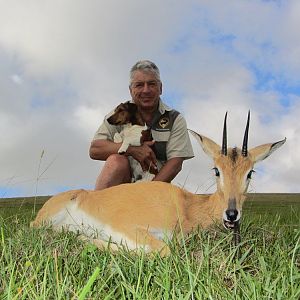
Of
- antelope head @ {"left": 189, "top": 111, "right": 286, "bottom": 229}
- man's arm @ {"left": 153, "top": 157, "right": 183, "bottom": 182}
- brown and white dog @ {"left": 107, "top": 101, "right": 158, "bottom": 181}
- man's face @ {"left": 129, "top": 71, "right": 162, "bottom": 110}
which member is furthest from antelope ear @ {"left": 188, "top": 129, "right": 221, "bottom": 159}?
man's face @ {"left": 129, "top": 71, "right": 162, "bottom": 110}

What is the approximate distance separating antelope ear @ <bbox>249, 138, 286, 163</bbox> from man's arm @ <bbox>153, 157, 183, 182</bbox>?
2813 millimetres

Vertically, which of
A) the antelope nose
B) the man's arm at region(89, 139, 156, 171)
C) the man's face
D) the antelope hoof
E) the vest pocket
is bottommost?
the antelope hoof

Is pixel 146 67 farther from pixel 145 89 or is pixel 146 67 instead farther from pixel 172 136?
pixel 172 136

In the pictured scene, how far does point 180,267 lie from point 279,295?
4.11 feet

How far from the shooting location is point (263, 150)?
721 cm

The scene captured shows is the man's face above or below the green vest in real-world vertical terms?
above

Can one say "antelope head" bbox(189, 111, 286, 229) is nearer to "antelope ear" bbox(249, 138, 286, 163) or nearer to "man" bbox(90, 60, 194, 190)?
"antelope ear" bbox(249, 138, 286, 163)

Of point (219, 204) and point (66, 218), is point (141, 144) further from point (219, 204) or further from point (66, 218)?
point (219, 204)

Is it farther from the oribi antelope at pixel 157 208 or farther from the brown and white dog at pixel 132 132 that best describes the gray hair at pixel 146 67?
the oribi antelope at pixel 157 208

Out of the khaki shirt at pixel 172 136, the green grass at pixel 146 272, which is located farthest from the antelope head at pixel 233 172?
the khaki shirt at pixel 172 136

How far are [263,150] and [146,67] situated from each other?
3628 mm

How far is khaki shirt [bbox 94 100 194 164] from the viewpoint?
10398 mm

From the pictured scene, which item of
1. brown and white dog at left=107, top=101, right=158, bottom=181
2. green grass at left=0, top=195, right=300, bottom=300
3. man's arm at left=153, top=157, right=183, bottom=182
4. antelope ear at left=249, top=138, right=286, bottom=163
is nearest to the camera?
green grass at left=0, top=195, right=300, bottom=300

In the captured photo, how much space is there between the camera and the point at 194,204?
742cm
